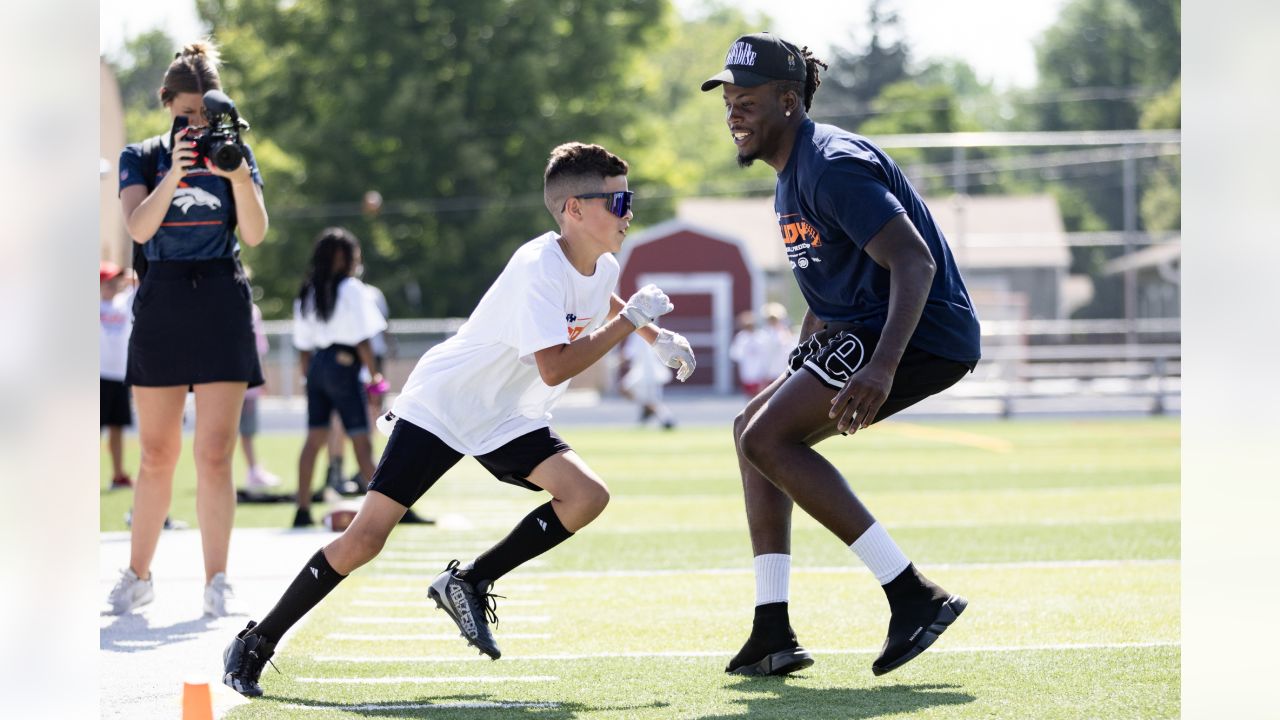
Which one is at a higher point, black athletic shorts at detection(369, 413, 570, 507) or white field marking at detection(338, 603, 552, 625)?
black athletic shorts at detection(369, 413, 570, 507)

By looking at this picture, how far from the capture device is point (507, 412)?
496cm

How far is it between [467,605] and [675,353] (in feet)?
3.54

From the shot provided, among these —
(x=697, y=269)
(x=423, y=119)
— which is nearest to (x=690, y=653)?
(x=697, y=269)

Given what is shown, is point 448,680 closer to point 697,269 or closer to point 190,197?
point 190,197

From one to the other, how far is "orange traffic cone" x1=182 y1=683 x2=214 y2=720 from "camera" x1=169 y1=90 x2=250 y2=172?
2.43 metres

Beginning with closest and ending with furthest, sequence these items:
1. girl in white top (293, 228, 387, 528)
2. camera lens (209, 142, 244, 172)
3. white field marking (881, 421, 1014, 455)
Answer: camera lens (209, 142, 244, 172), girl in white top (293, 228, 387, 528), white field marking (881, 421, 1014, 455)

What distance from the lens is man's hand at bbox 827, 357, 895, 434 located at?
14.3 feet

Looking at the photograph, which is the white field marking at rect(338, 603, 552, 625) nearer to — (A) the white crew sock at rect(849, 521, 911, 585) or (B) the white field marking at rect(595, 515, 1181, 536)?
(A) the white crew sock at rect(849, 521, 911, 585)

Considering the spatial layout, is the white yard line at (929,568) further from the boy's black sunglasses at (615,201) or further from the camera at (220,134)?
the boy's black sunglasses at (615,201)

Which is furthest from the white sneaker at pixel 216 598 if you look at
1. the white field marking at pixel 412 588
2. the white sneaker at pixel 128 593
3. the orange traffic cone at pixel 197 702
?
the orange traffic cone at pixel 197 702

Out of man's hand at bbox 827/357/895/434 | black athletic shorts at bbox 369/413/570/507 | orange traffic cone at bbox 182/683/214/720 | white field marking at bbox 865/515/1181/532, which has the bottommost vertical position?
white field marking at bbox 865/515/1181/532

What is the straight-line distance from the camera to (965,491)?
40.6ft

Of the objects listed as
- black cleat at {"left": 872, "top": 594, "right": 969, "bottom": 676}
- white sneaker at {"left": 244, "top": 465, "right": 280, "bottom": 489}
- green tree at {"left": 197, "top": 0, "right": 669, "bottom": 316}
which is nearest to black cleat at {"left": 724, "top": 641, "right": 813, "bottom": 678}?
black cleat at {"left": 872, "top": 594, "right": 969, "bottom": 676}
